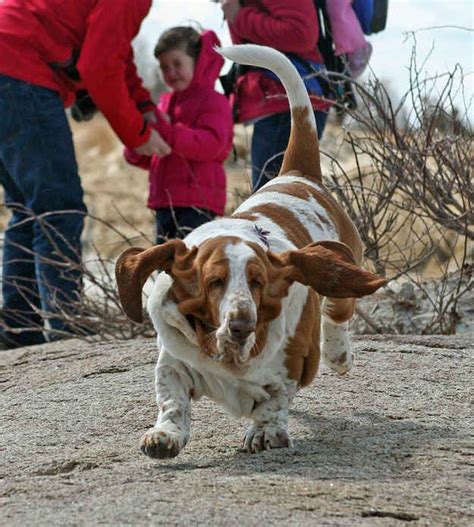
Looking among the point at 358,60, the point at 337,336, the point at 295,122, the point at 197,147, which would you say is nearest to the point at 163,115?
the point at 197,147

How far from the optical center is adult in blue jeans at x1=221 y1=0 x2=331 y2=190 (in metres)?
6.86

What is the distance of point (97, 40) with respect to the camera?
6.70m

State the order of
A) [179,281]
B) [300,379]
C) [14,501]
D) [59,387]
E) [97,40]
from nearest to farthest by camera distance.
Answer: [14,501] → [179,281] → [300,379] → [59,387] → [97,40]

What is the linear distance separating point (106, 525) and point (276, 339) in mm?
1113

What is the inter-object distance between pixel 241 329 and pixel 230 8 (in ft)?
11.6

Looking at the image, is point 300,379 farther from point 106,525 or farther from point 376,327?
point 376,327

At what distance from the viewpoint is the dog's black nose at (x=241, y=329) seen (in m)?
3.80

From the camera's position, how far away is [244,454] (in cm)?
417

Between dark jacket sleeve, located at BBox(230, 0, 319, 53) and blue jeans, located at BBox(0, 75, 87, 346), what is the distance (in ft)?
3.62

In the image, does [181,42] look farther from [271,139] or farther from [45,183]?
[45,183]

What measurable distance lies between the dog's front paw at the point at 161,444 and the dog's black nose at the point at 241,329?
436mm

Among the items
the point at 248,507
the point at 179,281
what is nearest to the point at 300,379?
the point at 179,281

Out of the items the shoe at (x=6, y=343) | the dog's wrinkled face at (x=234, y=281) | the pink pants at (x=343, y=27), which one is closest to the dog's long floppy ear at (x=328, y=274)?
the dog's wrinkled face at (x=234, y=281)

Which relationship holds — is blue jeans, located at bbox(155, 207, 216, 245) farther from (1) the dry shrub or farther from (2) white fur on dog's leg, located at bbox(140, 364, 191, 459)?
(2) white fur on dog's leg, located at bbox(140, 364, 191, 459)
